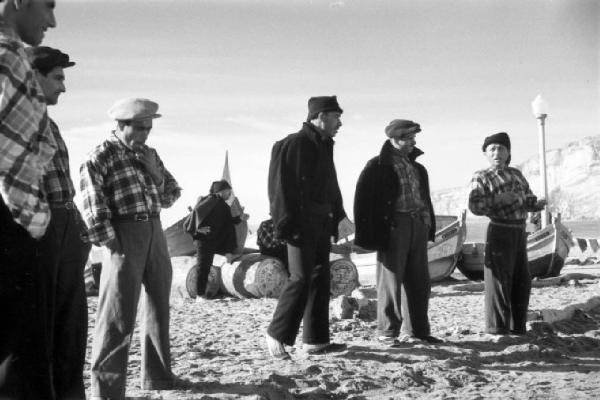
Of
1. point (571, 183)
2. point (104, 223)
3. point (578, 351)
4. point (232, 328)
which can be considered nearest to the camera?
point (104, 223)

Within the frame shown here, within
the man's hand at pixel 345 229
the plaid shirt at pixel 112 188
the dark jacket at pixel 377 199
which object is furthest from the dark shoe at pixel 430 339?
the man's hand at pixel 345 229

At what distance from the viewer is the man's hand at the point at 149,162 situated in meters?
4.35

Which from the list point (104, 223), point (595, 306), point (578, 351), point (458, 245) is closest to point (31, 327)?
point (104, 223)

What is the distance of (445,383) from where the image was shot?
4891mm

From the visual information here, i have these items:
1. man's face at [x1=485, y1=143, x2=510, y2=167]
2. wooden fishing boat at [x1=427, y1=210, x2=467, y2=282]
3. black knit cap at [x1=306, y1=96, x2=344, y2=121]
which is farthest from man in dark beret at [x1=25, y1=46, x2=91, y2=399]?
wooden fishing boat at [x1=427, y1=210, x2=467, y2=282]

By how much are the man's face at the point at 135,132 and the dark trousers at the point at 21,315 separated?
187 cm

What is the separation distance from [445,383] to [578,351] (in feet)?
6.20

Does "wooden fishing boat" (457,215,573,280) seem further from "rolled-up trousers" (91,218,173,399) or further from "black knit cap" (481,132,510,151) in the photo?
"rolled-up trousers" (91,218,173,399)

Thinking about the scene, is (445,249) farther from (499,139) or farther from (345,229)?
(499,139)

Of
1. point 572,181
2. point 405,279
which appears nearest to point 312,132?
point 405,279

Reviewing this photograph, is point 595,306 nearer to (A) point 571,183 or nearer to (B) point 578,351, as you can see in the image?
(B) point 578,351

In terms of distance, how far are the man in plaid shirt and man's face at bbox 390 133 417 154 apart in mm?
4157

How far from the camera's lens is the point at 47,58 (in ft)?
12.2

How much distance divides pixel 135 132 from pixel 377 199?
2.54m
